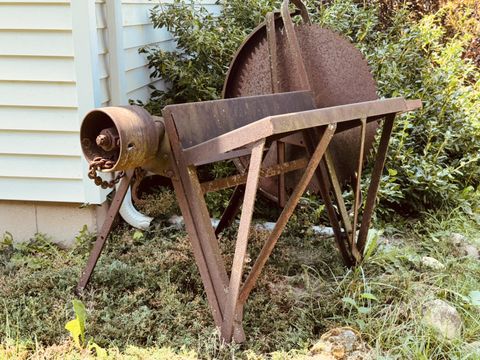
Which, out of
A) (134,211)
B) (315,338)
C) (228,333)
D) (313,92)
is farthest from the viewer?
(134,211)

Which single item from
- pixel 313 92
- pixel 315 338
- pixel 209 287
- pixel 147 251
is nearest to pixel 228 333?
pixel 209 287

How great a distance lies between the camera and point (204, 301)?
10.2ft

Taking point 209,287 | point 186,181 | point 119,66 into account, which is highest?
point 119,66

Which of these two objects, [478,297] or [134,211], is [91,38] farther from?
[478,297]

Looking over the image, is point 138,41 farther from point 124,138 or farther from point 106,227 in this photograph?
point 124,138

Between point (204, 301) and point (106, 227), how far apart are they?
0.69 meters

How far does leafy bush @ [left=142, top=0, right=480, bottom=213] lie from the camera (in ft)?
15.3

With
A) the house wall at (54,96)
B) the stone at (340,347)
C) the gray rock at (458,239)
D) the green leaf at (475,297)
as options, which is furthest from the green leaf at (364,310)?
the house wall at (54,96)

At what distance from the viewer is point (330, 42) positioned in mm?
3586

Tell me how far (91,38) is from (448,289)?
108 inches

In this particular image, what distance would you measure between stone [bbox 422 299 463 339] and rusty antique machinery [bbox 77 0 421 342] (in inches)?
25.5

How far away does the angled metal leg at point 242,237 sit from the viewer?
2.39m

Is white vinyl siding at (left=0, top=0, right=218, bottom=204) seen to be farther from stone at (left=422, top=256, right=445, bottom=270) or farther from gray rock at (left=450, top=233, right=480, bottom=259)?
gray rock at (left=450, top=233, right=480, bottom=259)

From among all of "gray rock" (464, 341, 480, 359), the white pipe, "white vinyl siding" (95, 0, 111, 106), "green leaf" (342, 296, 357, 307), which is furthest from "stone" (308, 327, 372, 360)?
"white vinyl siding" (95, 0, 111, 106)
